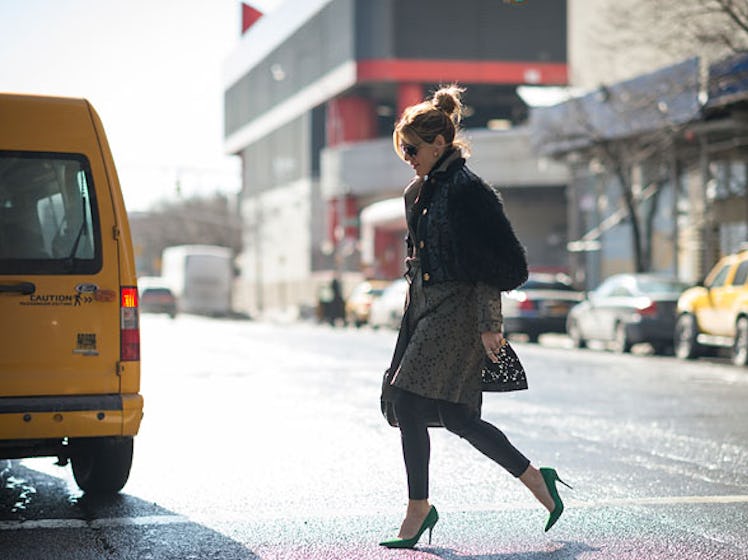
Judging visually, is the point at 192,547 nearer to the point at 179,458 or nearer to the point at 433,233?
the point at 433,233

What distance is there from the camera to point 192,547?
20.5 feet

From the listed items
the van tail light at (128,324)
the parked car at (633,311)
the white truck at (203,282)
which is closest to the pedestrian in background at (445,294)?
the van tail light at (128,324)

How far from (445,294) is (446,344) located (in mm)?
209

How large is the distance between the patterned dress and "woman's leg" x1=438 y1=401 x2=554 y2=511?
62 mm

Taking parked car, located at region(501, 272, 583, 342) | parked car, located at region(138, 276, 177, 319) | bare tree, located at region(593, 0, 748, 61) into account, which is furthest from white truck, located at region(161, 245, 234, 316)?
bare tree, located at region(593, 0, 748, 61)

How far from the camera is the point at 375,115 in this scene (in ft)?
250

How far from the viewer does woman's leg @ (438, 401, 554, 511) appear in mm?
6062

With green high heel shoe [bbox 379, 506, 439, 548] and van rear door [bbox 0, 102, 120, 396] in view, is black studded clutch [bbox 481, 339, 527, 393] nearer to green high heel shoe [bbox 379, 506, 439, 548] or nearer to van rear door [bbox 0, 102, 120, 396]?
green high heel shoe [bbox 379, 506, 439, 548]

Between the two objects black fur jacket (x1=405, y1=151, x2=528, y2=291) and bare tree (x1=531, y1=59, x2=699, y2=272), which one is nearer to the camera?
black fur jacket (x1=405, y1=151, x2=528, y2=291)

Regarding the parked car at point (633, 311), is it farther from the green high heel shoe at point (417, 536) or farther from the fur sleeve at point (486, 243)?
the fur sleeve at point (486, 243)

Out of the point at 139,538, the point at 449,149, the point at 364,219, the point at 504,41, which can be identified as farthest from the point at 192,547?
the point at 504,41

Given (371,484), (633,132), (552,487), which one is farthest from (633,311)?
(552,487)

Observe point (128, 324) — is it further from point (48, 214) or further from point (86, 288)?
point (48, 214)

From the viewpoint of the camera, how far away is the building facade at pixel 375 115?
63969 millimetres
